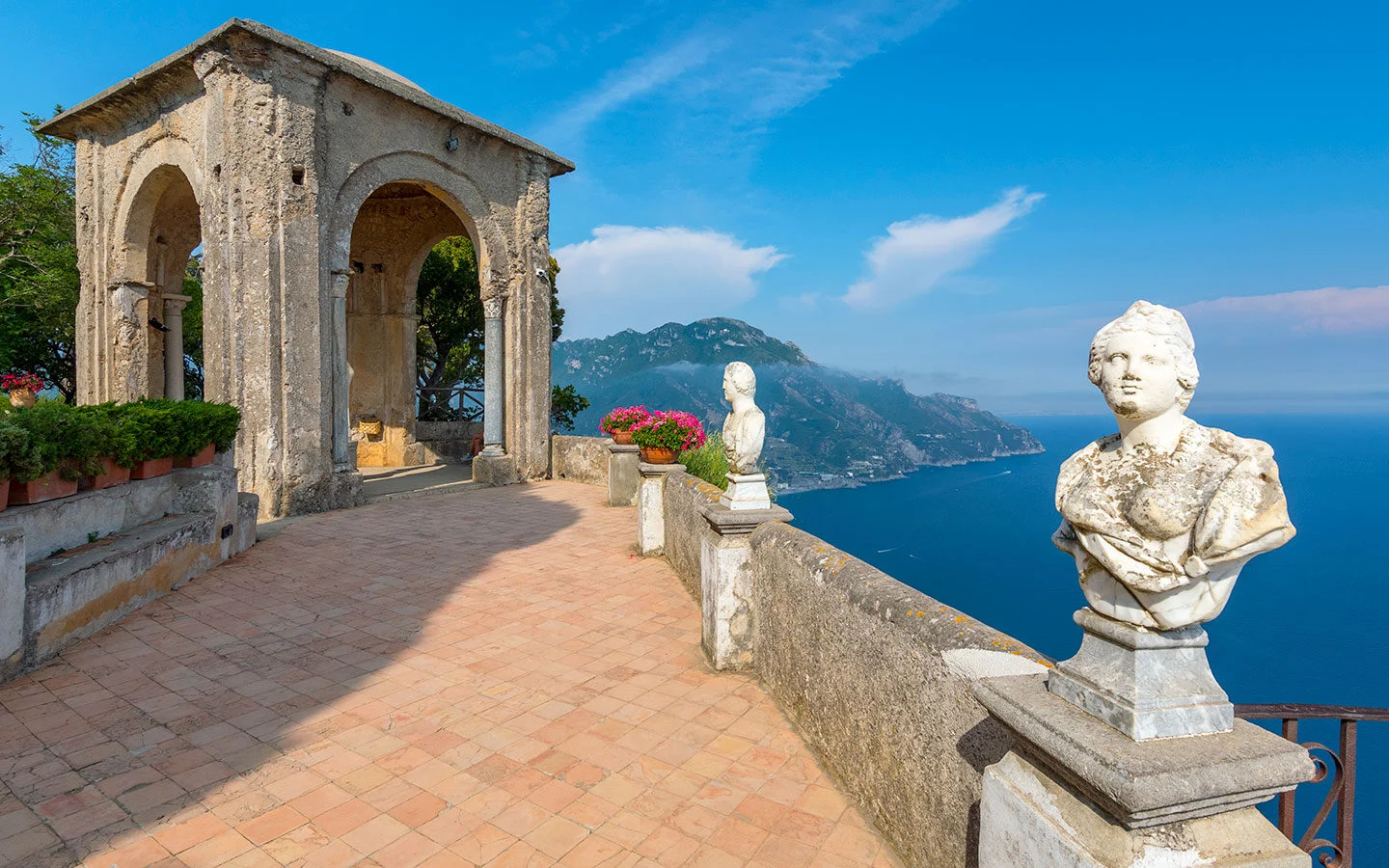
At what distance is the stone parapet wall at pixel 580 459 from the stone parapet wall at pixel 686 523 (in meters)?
5.17

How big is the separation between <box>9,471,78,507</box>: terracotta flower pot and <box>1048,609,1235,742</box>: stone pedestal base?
21.4ft

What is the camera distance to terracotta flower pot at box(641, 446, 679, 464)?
8.36m

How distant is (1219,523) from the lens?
1.47 meters

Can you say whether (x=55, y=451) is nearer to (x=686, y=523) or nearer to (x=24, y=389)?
(x=686, y=523)

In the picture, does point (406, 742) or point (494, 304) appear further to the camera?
point (494, 304)

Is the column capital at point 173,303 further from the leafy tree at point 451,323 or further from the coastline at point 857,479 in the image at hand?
the coastline at point 857,479

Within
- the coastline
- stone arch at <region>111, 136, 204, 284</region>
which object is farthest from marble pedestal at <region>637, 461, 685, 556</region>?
the coastline

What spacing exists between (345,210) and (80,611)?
23.6ft

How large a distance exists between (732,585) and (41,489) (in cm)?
509

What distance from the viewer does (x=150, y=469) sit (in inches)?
244

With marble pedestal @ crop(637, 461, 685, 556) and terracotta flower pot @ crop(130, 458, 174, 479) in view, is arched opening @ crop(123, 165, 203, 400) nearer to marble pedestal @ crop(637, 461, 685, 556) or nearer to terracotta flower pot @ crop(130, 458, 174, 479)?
terracotta flower pot @ crop(130, 458, 174, 479)

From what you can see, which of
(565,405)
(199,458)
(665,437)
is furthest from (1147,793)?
(565,405)

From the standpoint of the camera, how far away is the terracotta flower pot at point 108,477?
548cm

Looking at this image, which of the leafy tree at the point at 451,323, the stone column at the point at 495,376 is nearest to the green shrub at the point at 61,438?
the stone column at the point at 495,376
